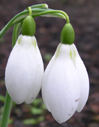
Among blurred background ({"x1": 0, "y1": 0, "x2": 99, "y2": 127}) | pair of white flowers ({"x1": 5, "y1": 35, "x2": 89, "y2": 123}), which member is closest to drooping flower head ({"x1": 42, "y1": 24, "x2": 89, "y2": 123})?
pair of white flowers ({"x1": 5, "y1": 35, "x2": 89, "y2": 123})

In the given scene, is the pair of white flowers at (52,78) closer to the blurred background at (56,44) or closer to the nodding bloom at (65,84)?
the nodding bloom at (65,84)

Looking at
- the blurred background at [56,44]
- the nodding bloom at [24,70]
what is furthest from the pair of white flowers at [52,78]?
the blurred background at [56,44]

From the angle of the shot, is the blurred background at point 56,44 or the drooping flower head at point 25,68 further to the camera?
the blurred background at point 56,44

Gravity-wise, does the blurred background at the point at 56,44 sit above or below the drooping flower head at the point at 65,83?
below

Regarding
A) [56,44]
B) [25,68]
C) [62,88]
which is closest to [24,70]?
[25,68]

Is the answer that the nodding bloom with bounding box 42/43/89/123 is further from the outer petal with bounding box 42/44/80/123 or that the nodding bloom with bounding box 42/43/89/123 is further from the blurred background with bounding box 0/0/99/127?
the blurred background with bounding box 0/0/99/127

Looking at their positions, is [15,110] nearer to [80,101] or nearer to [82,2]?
[80,101]

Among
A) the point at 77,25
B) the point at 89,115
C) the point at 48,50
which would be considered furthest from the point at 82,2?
the point at 89,115
